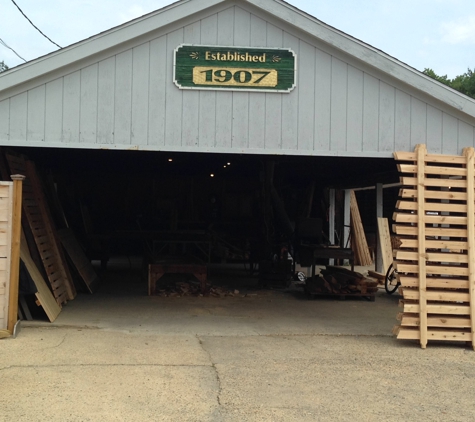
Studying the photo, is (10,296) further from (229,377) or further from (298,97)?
(298,97)

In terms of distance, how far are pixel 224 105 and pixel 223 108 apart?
0.14 feet

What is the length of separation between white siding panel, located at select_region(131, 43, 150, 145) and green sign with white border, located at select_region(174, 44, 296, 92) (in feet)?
1.33

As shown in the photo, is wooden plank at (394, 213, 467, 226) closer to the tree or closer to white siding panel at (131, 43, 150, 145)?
white siding panel at (131, 43, 150, 145)

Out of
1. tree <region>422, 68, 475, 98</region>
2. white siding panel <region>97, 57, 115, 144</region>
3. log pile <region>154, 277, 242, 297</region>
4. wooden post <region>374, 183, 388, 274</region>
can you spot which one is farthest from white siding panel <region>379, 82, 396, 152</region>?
tree <region>422, 68, 475, 98</region>

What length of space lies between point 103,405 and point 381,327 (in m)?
5.13

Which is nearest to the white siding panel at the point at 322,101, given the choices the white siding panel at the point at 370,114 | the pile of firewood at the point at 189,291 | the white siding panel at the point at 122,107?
the white siding panel at the point at 370,114

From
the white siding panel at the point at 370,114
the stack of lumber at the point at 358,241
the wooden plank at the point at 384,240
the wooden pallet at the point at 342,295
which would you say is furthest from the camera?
the stack of lumber at the point at 358,241

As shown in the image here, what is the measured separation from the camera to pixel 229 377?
5.82m

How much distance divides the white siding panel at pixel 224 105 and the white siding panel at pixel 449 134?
3.05 m

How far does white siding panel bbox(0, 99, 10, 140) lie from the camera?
7.16 metres

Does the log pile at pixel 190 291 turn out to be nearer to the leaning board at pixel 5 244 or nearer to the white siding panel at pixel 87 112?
the leaning board at pixel 5 244

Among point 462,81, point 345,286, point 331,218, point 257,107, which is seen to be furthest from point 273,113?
point 462,81

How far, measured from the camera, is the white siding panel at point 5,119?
7.16 metres

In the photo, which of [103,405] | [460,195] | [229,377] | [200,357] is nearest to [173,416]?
[103,405]
